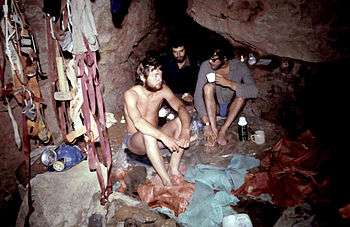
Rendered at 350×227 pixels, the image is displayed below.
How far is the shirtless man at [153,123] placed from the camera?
15.1 ft

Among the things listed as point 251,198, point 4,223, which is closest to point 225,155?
point 251,198

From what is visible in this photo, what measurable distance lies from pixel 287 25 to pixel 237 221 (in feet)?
9.02

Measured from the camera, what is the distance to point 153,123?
5.20 metres

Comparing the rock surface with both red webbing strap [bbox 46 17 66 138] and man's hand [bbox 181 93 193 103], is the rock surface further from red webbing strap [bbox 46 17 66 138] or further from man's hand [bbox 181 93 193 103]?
man's hand [bbox 181 93 193 103]

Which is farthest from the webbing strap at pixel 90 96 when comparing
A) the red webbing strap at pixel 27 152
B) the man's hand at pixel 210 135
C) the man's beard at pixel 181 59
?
the man's beard at pixel 181 59

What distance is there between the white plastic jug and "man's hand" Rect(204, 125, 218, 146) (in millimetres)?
1898

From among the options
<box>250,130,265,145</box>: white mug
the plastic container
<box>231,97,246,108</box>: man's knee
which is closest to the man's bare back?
the plastic container

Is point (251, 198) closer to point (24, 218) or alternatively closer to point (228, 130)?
point (228, 130)

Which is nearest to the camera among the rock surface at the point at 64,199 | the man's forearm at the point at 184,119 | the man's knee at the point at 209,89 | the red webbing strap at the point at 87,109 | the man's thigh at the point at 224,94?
the red webbing strap at the point at 87,109

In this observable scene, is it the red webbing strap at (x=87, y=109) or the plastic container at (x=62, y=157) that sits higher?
the red webbing strap at (x=87, y=109)

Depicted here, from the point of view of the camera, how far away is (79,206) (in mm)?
4320

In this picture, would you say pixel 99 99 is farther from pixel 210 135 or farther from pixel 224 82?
pixel 224 82

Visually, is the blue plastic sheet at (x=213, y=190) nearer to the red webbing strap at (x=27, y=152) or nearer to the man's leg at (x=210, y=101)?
the man's leg at (x=210, y=101)

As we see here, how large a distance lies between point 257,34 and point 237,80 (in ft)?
3.59
